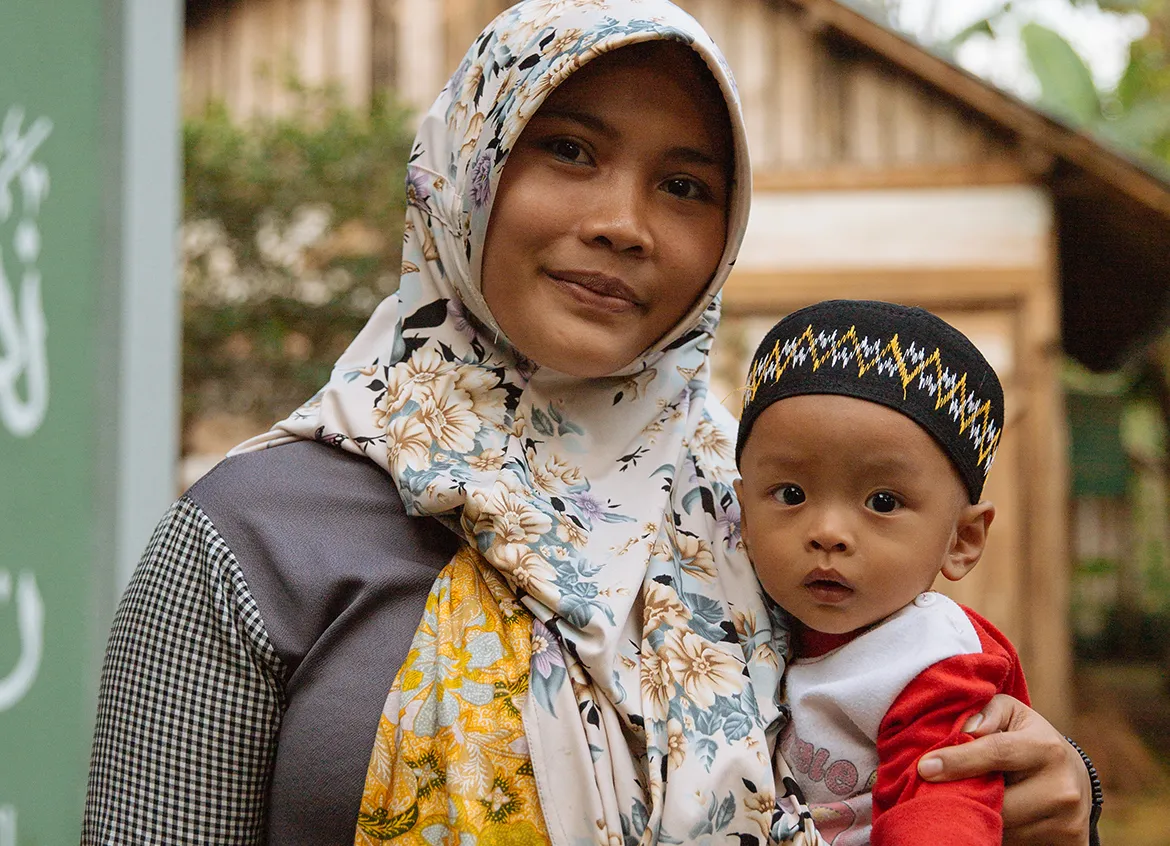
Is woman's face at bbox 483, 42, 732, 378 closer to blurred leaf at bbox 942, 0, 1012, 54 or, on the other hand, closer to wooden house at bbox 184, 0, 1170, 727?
wooden house at bbox 184, 0, 1170, 727

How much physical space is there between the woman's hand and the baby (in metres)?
0.03

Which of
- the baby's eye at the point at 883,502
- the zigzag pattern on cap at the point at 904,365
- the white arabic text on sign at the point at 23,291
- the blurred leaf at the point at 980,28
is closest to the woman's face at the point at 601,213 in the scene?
the zigzag pattern on cap at the point at 904,365

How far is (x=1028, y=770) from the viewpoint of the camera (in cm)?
165

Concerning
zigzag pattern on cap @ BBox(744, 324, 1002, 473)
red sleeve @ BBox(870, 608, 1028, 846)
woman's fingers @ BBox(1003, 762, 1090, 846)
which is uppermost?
zigzag pattern on cap @ BBox(744, 324, 1002, 473)

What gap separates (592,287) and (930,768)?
76 centimetres

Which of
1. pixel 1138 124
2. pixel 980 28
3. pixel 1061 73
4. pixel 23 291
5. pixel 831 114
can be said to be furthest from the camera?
pixel 980 28

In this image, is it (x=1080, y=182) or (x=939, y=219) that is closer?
(x=1080, y=182)

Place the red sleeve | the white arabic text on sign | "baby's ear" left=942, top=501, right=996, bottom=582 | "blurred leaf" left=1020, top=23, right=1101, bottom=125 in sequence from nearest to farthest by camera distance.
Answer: the red sleeve < "baby's ear" left=942, top=501, right=996, bottom=582 < the white arabic text on sign < "blurred leaf" left=1020, top=23, right=1101, bottom=125

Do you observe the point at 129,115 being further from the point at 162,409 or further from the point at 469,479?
the point at 469,479

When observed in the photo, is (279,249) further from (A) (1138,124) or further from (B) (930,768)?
(A) (1138,124)

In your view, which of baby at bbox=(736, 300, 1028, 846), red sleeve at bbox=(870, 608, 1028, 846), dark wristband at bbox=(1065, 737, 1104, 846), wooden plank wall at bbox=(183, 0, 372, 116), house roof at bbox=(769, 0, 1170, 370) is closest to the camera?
red sleeve at bbox=(870, 608, 1028, 846)

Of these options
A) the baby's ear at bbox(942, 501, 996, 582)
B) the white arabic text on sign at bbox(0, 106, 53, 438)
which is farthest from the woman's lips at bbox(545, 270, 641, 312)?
the white arabic text on sign at bbox(0, 106, 53, 438)

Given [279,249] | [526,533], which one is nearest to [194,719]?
[526,533]

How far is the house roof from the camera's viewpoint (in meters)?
7.65
